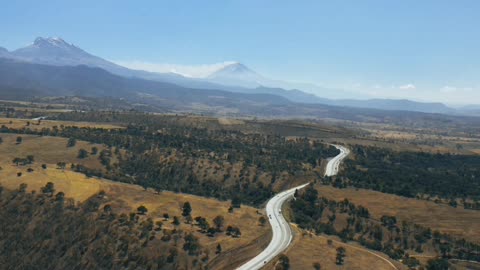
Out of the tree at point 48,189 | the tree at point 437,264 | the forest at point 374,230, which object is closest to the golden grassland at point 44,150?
the tree at point 48,189

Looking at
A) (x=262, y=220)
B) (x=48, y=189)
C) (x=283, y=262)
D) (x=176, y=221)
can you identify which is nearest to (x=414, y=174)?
(x=262, y=220)

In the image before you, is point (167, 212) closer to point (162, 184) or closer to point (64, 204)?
point (64, 204)

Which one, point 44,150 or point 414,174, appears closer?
point 44,150

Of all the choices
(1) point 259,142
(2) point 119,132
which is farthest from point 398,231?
(2) point 119,132

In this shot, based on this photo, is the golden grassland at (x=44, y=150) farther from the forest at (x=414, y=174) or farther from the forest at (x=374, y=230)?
the forest at (x=414, y=174)

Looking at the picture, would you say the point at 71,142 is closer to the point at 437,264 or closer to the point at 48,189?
the point at 48,189

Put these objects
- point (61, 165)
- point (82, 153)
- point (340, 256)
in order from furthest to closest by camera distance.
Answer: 1. point (82, 153)
2. point (61, 165)
3. point (340, 256)

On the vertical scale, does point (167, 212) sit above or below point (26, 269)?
above
